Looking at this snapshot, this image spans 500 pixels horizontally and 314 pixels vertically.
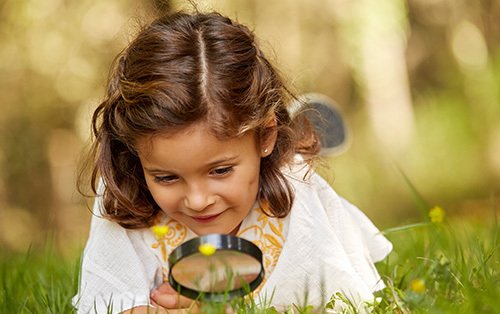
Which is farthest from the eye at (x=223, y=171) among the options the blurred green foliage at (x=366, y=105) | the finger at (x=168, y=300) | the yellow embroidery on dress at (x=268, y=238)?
the blurred green foliage at (x=366, y=105)

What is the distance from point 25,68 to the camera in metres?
9.36

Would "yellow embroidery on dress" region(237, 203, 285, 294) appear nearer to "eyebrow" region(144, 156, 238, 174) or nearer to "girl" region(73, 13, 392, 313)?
"girl" region(73, 13, 392, 313)

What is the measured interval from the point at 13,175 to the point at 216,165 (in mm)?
8334

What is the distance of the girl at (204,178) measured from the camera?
206 cm

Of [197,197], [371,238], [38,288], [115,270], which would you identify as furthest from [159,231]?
[371,238]

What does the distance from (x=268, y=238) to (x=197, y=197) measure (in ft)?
1.63

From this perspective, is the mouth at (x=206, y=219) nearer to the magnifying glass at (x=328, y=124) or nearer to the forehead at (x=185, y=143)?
the forehead at (x=185, y=143)

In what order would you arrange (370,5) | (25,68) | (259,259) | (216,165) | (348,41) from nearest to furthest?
(259,259), (216,165), (25,68), (370,5), (348,41)

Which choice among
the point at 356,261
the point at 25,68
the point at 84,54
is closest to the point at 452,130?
the point at 84,54

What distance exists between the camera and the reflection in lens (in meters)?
1.66

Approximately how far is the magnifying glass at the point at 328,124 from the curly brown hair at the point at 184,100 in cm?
33

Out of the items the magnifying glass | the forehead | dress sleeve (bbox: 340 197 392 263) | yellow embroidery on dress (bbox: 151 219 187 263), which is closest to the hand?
yellow embroidery on dress (bbox: 151 219 187 263)

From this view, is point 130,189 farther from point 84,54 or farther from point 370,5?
point 370,5

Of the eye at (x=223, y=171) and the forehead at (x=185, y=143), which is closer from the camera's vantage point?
the forehead at (x=185, y=143)
